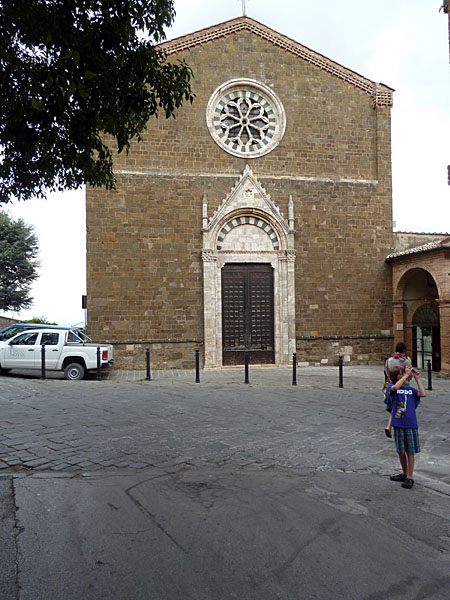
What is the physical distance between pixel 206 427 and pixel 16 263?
106 ft

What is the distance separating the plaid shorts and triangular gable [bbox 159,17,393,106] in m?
16.3

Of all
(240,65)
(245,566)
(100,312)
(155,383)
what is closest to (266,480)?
(245,566)

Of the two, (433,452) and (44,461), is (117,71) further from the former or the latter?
(433,452)

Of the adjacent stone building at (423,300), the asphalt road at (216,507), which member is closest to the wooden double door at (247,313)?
the adjacent stone building at (423,300)

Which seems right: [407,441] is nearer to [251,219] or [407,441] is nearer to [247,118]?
[251,219]

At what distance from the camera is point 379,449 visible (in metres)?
6.50

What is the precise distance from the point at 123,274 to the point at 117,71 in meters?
11.1

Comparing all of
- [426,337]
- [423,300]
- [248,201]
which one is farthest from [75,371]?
[423,300]

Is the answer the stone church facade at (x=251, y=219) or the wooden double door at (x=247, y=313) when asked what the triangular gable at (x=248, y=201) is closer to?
the stone church facade at (x=251, y=219)

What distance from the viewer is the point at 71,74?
5215 millimetres

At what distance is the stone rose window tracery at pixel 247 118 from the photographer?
694 inches

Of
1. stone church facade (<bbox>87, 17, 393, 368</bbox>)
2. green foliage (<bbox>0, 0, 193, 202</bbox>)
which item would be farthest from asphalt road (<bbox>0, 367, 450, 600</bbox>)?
stone church facade (<bbox>87, 17, 393, 368</bbox>)

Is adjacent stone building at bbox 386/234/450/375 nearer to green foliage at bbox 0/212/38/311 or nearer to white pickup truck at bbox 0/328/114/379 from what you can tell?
white pickup truck at bbox 0/328/114/379

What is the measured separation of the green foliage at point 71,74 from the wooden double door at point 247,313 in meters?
11.4
